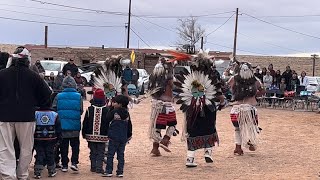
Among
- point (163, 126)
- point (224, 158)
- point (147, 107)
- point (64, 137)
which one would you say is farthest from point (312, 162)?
point (147, 107)

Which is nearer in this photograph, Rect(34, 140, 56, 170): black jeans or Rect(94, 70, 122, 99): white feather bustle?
Rect(34, 140, 56, 170): black jeans

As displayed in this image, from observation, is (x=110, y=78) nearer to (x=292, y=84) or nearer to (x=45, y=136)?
(x=45, y=136)

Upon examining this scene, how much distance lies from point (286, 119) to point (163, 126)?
925cm

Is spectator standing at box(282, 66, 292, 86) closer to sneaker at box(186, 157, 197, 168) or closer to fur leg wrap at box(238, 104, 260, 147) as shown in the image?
fur leg wrap at box(238, 104, 260, 147)

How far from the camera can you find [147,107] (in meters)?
21.5

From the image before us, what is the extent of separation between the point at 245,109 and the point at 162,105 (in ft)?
5.18

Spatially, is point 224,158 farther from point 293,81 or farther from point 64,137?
point 293,81

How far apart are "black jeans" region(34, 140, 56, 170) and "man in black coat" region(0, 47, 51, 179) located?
1.21 ft

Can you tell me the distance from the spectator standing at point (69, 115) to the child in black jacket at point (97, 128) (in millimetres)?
162

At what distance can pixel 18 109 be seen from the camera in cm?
704

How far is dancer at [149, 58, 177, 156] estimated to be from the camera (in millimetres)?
10023

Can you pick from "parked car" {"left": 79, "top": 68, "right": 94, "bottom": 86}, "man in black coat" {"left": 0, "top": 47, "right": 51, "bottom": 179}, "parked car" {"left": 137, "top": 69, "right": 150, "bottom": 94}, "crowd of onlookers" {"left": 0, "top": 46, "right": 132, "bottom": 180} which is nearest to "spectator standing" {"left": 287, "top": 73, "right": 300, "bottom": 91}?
"parked car" {"left": 137, "top": 69, "right": 150, "bottom": 94}

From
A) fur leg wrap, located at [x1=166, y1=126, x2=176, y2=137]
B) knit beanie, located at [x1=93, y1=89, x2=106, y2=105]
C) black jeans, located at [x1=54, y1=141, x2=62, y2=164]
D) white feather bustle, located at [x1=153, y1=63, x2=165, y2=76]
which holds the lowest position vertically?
black jeans, located at [x1=54, y1=141, x2=62, y2=164]

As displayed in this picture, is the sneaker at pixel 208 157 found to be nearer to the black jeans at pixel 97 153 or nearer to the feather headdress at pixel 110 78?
the feather headdress at pixel 110 78
